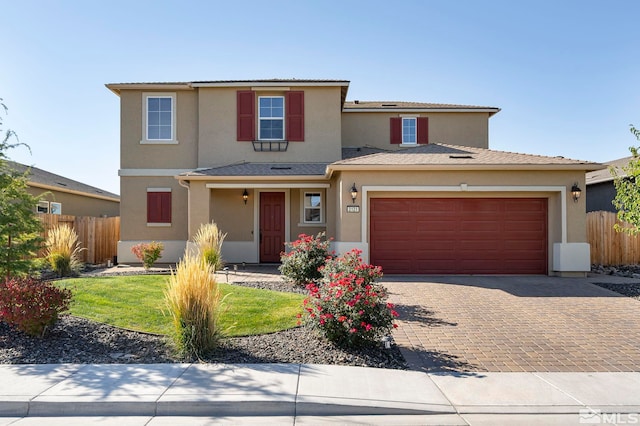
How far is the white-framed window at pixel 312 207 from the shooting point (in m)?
15.4

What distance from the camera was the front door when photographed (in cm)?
1561

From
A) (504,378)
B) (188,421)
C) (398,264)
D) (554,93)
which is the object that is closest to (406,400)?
(504,378)

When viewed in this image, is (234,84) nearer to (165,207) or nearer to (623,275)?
(165,207)

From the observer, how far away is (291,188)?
49.4 ft

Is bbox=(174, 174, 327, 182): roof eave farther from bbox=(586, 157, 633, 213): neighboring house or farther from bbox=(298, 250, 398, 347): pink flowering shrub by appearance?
bbox=(586, 157, 633, 213): neighboring house

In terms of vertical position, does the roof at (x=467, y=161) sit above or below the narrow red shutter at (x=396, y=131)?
below

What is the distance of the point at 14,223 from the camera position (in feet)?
24.8

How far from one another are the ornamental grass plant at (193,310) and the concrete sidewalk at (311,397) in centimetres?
59

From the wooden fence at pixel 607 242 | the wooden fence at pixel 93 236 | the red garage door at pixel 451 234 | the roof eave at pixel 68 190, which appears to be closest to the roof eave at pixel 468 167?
the red garage door at pixel 451 234

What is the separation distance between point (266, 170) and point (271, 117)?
7.97 ft

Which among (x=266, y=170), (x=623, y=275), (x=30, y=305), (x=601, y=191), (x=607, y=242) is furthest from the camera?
(x=601, y=191)

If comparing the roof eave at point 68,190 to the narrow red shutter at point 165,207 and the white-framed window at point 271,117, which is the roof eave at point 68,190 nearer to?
the narrow red shutter at point 165,207

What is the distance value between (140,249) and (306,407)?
1099 cm

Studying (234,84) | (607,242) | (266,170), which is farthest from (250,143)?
(607,242)
